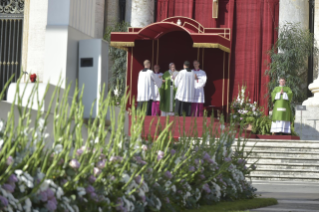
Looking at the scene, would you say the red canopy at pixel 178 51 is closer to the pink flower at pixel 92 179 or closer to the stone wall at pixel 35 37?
the stone wall at pixel 35 37

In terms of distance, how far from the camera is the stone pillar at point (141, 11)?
1932 cm

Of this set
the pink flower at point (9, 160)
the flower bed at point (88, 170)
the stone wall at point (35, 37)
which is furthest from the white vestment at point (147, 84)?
the pink flower at point (9, 160)

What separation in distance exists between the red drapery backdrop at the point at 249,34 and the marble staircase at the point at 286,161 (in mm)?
5716

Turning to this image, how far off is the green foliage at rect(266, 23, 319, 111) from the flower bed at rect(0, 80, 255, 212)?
1207 cm

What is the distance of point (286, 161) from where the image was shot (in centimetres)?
1223

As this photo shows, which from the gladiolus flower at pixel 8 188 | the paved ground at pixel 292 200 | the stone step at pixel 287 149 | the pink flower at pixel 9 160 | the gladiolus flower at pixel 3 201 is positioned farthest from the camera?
the stone step at pixel 287 149

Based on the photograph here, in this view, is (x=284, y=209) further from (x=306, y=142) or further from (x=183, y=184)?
(x=306, y=142)

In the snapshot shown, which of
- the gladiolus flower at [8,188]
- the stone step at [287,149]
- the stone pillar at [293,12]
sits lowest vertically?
the stone step at [287,149]

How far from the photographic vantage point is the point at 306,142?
12961 mm

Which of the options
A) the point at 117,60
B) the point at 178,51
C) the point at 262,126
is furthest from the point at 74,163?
the point at 117,60

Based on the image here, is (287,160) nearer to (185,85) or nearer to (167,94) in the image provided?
(185,85)

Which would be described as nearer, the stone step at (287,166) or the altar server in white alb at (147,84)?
the stone step at (287,166)

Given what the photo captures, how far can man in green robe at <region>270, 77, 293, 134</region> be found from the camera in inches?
607

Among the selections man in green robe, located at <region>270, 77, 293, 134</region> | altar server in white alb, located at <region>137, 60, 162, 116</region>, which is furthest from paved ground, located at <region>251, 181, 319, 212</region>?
altar server in white alb, located at <region>137, 60, 162, 116</region>
